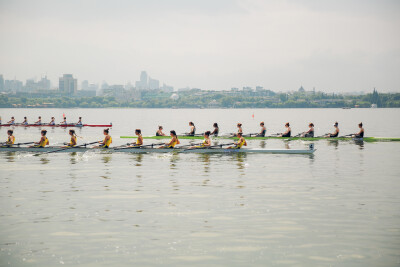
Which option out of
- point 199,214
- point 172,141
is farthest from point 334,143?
point 199,214

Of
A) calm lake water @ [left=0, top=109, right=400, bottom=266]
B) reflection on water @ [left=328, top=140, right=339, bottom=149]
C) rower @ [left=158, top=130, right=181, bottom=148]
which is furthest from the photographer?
reflection on water @ [left=328, top=140, right=339, bottom=149]

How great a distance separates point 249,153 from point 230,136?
46.6ft

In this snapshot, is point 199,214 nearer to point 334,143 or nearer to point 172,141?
point 172,141

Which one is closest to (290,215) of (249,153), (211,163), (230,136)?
(211,163)

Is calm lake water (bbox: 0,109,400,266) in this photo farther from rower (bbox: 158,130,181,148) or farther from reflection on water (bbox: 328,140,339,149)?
reflection on water (bbox: 328,140,339,149)

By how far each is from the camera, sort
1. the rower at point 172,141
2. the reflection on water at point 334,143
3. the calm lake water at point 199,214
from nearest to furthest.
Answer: the calm lake water at point 199,214 → the rower at point 172,141 → the reflection on water at point 334,143

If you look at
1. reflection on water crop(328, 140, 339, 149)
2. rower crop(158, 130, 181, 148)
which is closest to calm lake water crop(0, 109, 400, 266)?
rower crop(158, 130, 181, 148)

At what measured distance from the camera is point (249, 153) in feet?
119

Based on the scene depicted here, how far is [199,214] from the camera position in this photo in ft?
55.5

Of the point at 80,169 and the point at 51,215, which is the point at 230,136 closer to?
the point at 80,169

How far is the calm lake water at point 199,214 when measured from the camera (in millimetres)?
12570

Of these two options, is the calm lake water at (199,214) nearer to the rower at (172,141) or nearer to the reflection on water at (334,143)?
the rower at (172,141)

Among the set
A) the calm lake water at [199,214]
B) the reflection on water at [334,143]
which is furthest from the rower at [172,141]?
the reflection on water at [334,143]

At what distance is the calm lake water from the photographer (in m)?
12.6
